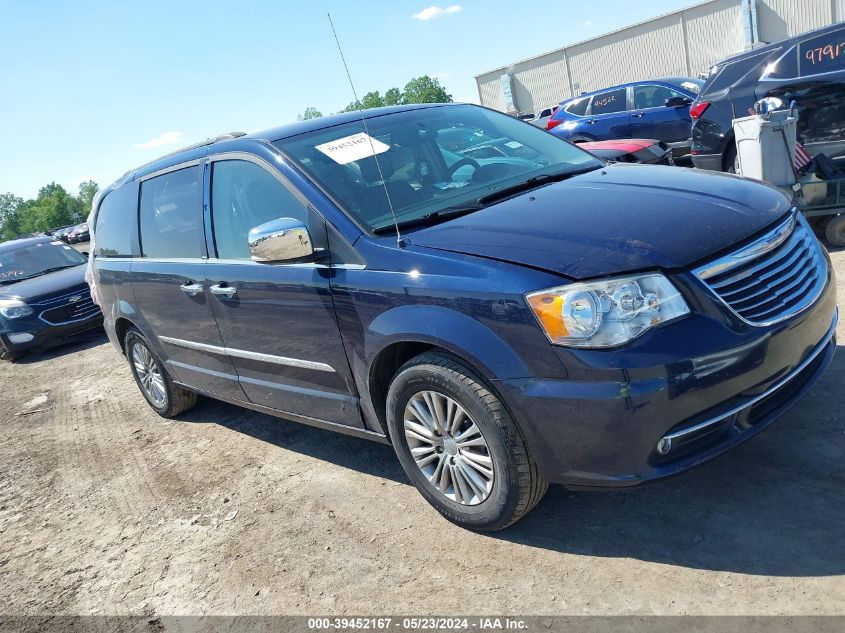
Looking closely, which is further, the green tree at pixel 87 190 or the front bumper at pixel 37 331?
the green tree at pixel 87 190

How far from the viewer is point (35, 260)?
37.6ft

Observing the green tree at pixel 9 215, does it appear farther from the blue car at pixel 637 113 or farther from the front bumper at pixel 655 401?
the front bumper at pixel 655 401

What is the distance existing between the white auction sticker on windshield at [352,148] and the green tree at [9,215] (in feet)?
563

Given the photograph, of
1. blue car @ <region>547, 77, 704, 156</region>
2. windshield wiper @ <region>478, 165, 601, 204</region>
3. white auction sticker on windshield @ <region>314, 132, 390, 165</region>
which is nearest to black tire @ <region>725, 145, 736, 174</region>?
blue car @ <region>547, 77, 704, 156</region>

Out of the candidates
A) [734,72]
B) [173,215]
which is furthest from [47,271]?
[734,72]

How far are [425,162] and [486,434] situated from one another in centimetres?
162

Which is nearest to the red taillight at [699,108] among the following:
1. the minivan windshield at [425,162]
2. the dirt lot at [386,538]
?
the dirt lot at [386,538]

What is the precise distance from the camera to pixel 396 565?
3.11 meters

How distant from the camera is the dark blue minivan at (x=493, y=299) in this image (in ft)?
8.38

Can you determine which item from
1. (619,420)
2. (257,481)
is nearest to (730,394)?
(619,420)

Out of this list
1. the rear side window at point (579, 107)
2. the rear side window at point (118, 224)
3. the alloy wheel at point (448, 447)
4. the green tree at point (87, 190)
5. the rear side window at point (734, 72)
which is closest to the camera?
the alloy wheel at point (448, 447)

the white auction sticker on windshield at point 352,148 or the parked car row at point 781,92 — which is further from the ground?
the white auction sticker on windshield at point 352,148

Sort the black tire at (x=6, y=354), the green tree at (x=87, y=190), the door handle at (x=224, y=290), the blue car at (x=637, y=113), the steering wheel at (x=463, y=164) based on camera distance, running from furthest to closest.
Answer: the green tree at (x=87, y=190)
the blue car at (x=637, y=113)
the black tire at (x=6, y=354)
the door handle at (x=224, y=290)
the steering wheel at (x=463, y=164)

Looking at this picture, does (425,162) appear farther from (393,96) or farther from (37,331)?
(393,96)
